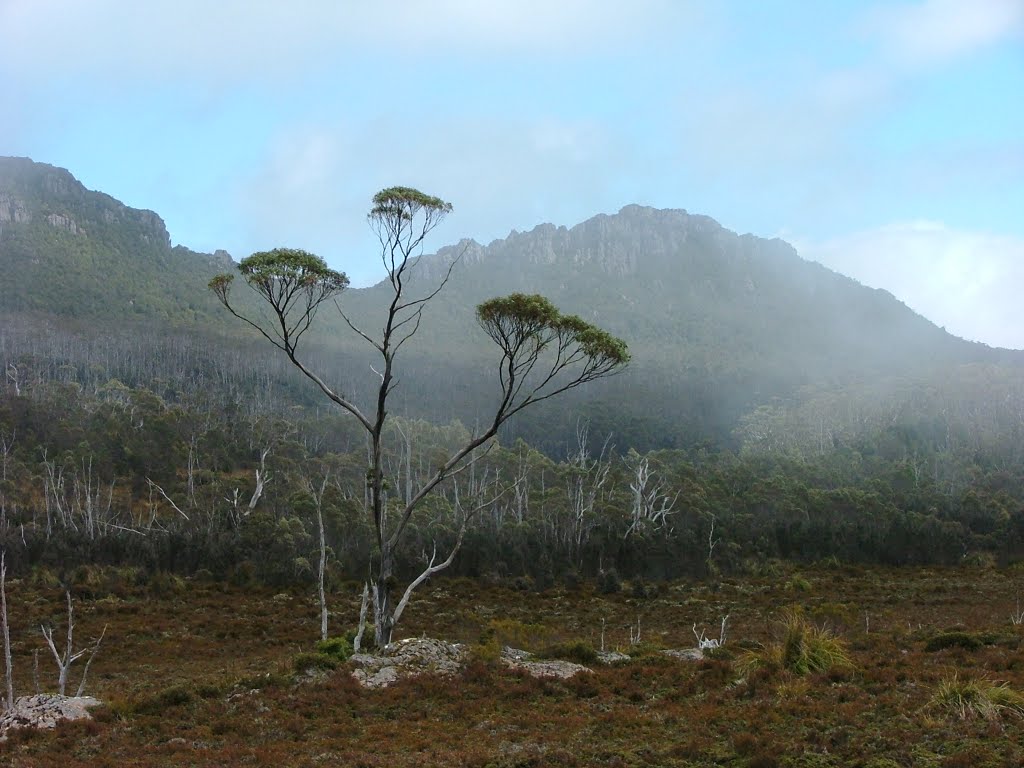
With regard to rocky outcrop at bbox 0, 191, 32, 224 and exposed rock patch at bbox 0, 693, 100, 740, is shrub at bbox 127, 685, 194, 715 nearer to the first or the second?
exposed rock patch at bbox 0, 693, 100, 740

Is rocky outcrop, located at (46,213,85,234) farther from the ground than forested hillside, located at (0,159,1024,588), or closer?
farther from the ground

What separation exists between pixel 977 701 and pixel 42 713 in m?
13.8

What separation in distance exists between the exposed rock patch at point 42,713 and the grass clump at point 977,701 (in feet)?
41.9

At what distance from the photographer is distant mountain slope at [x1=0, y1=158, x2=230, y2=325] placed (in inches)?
5285

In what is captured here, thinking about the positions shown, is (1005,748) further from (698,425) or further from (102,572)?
(698,425)

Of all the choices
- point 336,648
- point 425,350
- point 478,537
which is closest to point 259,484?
point 478,537

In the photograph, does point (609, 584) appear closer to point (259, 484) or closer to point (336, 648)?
point (259, 484)

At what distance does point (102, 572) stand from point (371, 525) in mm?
16438

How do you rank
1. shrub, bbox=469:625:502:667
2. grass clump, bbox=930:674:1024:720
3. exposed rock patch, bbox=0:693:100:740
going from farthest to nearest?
1. shrub, bbox=469:625:502:667
2. exposed rock patch, bbox=0:693:100:740
3. grass clump, bbox=930:674:1024:720

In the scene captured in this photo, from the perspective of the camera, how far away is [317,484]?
210 ft

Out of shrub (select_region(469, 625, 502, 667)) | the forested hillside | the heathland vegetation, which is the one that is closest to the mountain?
the forested hillside

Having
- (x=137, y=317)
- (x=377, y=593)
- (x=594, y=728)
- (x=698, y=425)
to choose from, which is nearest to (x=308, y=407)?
(x=137, y=317)

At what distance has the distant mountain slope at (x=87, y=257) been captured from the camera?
440 feet

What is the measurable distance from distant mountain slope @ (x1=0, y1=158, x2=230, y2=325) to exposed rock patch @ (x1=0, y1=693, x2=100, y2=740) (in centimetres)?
12904
